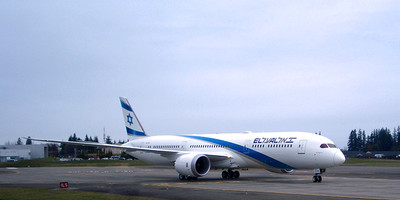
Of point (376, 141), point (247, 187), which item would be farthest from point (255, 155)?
point (376, 141)

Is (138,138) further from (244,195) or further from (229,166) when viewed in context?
(244,195)

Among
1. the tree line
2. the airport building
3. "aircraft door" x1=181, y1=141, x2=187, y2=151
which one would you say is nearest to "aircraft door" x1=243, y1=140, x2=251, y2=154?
"aircraft door" x1=181, y1=141, x2=187, y2=151

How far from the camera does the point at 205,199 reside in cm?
1828

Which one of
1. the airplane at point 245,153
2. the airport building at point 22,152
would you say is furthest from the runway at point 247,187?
the airport building at point 22,152

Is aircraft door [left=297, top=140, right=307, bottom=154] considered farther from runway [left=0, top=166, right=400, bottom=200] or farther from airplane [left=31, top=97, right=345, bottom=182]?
runway [left=0, top=166, right=400, bottom=200]

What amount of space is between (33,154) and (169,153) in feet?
285

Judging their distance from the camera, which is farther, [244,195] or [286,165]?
[286,165]

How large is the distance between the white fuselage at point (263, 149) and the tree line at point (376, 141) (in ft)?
434

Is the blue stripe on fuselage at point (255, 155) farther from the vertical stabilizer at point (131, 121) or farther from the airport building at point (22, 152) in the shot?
the airport building at point (22, 152)

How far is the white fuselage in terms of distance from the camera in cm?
2850

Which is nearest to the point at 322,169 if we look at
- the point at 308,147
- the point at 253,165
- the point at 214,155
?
the point at 308,147

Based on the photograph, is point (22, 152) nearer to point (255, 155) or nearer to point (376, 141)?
point (255, 155)

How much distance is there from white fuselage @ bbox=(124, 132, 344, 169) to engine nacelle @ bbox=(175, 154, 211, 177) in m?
1.18

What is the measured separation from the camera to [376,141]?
177 metres
